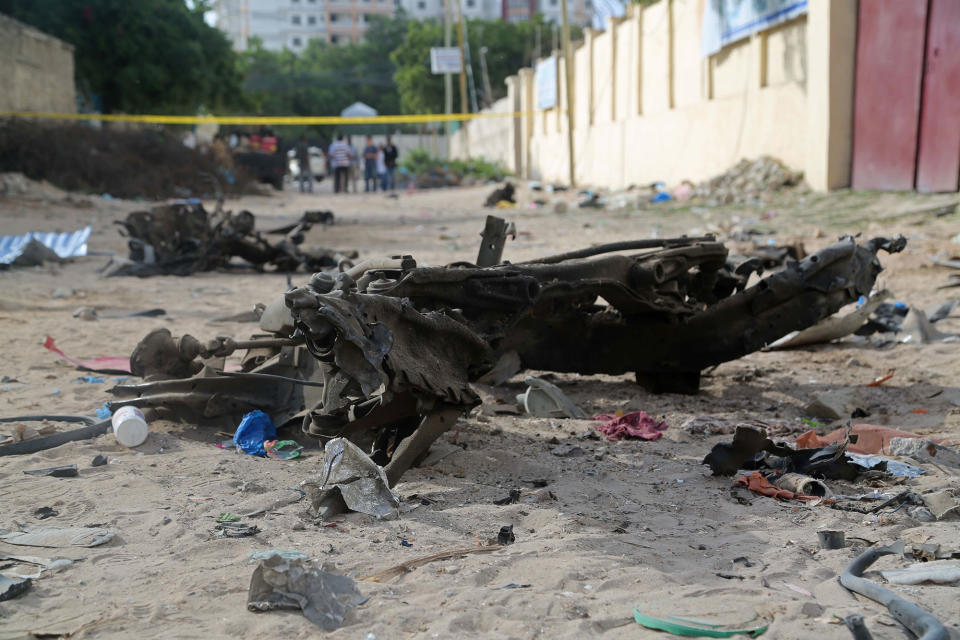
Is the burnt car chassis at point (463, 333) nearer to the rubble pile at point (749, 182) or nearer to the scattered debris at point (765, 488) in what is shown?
the scattered debris at point (765, 488)

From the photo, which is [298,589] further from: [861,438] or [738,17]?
[738,17]

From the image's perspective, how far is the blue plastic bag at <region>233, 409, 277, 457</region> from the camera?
12.4 ft

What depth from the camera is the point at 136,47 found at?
82.5ft

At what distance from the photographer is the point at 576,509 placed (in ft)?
9.87

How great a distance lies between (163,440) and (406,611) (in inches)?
79.2

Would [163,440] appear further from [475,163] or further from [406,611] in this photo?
[475,163]

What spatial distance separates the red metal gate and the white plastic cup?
398 inches

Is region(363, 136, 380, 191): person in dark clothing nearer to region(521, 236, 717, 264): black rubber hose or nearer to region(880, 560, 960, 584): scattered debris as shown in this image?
region(521, 236, 717, 264): black rubber hose

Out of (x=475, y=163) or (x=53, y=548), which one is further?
(x=475, y=163)

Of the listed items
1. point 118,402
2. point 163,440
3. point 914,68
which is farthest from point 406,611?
point 914,68

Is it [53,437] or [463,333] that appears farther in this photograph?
[53,437]

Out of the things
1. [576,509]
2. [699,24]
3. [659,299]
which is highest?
[699,24]

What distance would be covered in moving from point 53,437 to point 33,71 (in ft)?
61.4

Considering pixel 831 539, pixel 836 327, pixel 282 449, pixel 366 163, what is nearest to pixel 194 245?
pixel 282 449
